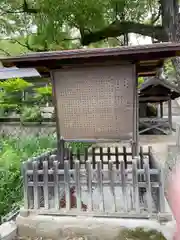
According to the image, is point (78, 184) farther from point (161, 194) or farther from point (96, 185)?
point (161, 194)

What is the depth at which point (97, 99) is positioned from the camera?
418cm

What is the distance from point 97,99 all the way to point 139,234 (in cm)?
190

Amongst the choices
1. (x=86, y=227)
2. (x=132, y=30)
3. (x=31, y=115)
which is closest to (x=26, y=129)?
(x=31, y=115)

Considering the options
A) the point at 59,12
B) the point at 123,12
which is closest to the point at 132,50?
the point at 59,12

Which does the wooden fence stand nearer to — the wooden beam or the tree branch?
the tree branch

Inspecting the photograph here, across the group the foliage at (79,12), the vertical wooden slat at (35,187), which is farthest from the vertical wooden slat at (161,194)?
the foliage at (79,12)

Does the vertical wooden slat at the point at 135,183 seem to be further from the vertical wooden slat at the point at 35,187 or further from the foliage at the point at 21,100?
the foliage at the point at 21,100

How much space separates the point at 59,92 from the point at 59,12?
16.1ft

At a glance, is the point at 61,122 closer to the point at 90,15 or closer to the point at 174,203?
the point at 174,203

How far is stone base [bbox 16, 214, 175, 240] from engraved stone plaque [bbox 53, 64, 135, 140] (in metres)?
1.18

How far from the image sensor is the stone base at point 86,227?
368cm

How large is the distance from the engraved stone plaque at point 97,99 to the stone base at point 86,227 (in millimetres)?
1176

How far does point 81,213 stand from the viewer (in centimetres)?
389

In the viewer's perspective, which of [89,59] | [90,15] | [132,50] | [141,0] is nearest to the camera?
[132,50]
